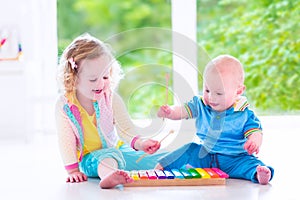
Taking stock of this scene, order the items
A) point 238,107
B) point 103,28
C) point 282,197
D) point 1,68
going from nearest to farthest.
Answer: point 282,197 < point 238,107 < point 1,68 < point 103,28

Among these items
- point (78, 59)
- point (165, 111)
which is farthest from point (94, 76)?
point (165, 111)

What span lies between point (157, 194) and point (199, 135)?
0.92 ft

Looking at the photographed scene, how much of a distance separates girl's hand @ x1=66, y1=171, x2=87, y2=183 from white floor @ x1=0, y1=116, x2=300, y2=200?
2 cm

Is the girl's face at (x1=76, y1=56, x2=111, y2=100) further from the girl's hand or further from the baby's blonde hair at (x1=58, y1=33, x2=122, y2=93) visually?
the girl's hand

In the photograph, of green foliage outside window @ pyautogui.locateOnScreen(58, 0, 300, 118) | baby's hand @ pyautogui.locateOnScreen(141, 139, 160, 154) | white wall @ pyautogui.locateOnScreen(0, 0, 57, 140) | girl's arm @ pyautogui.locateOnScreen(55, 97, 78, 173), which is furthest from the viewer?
green foliage outside window @ pyautogui.locateOnScreen(58, 0, 300, 118)

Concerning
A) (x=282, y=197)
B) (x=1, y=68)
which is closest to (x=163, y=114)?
(x=282, y=197)

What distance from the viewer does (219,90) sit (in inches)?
64.7

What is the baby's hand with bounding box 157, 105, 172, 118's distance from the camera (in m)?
1.64

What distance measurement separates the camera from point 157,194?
151 cm

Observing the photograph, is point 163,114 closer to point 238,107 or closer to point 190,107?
point 190,107

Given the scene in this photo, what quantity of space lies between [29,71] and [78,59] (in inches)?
47.9

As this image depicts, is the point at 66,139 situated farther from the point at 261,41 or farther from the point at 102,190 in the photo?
the point at 261,41

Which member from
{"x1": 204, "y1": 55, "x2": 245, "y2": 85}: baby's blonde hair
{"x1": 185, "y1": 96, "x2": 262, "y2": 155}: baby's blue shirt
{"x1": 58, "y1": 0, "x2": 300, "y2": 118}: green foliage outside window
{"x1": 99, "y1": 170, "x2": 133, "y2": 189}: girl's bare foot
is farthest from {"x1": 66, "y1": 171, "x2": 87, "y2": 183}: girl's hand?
{"x1": 58, "y1": 0, "x2": 300, "y2": 118}: green foliage outside window

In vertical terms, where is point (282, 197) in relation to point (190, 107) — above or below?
below
